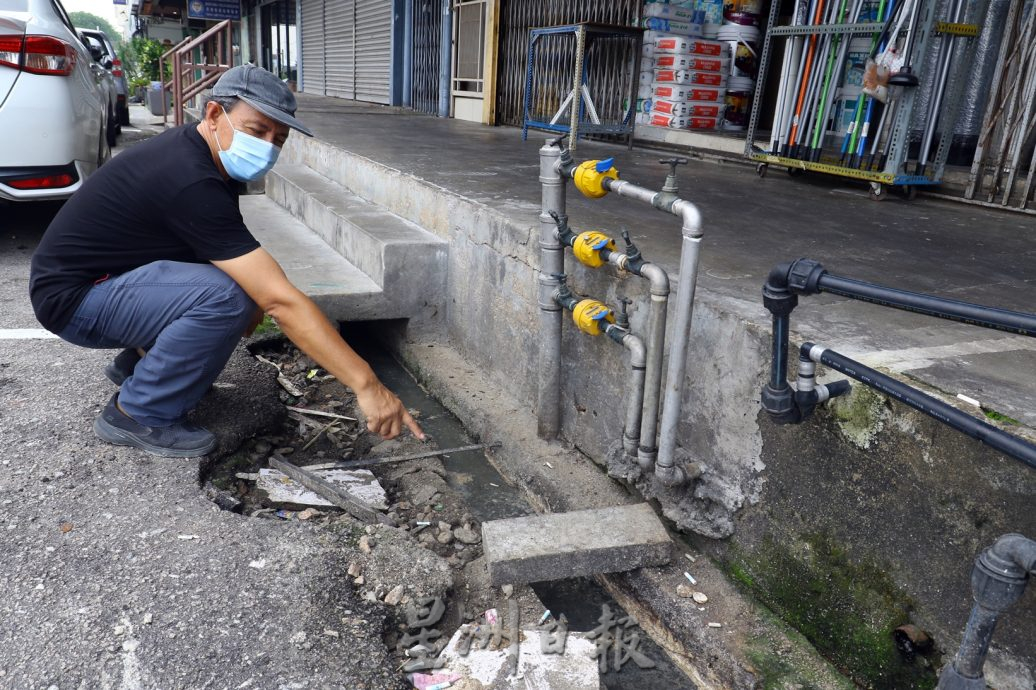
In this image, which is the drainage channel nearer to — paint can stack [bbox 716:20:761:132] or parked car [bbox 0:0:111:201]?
parked car [bbox 0:0:111:201]

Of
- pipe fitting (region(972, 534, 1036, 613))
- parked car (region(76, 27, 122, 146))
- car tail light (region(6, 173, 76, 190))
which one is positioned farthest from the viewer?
parked car (region(76, 27, 122, 146))

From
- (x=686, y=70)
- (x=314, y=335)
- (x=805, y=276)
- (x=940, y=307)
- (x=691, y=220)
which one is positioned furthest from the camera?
(x=686, y=70)

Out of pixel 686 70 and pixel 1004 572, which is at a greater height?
pixel 686 70

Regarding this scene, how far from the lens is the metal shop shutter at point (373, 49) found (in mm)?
12680

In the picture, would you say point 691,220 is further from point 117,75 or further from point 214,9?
point 214,9

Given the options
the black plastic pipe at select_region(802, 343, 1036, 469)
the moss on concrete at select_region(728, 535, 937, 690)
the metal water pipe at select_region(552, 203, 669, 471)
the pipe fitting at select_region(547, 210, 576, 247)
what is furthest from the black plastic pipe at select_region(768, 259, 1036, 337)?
the pipe fitting at select_region(547, 210, 576, 247)

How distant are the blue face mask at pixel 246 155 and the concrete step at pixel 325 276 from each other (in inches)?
54.5

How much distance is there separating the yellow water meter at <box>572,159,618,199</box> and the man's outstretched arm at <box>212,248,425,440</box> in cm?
96

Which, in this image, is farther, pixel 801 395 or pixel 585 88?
pixel 585 88

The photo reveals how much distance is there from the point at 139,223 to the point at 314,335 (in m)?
0.79

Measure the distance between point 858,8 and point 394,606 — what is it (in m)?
4.85

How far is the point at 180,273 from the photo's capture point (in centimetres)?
265

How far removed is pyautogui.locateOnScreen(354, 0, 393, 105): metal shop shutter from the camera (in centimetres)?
1268

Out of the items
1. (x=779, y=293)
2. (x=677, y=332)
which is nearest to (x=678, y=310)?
(x=677, y=332)
